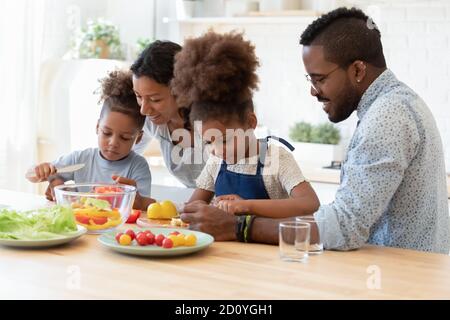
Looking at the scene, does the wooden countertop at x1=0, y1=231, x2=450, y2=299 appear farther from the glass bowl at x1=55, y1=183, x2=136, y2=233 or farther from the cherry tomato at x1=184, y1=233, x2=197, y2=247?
the glass bowl at x1=55, y1=183, x2=136, y2=233

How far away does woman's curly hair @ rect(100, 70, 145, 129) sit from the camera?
282 centimetres

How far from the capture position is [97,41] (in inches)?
191

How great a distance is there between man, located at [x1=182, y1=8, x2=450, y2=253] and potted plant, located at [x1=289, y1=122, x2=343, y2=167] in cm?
246

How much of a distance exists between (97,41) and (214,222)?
2.99m

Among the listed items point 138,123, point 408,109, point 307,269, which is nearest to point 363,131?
point 408,109

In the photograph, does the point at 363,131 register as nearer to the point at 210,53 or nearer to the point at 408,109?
the point at 408,109

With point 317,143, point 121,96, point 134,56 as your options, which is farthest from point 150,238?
point 134,56

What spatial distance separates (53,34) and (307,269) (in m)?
3.46

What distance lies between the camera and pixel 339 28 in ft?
7.13

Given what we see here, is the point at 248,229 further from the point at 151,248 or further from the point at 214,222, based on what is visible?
the point at 151,248

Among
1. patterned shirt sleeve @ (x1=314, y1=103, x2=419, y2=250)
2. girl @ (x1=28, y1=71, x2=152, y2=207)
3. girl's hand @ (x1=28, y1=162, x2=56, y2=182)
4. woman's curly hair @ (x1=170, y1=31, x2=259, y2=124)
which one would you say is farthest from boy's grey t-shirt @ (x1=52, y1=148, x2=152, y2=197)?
patterned shirt sleeve @ (x1=314, y1=103, x2=419, y2=250)

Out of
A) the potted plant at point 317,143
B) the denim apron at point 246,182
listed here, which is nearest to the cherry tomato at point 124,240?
the denim apron at point 246,182
